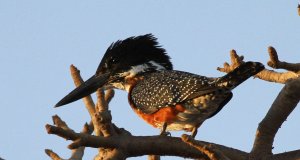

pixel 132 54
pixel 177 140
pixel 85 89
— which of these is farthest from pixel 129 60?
pixel 177 140

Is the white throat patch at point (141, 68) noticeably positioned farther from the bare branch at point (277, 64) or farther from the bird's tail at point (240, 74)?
the bare branch at point (277, 64)

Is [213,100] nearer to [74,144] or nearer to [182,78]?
[182,78]

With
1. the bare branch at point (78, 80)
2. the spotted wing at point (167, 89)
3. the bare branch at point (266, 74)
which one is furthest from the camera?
the spotted wing at point (167, 89)

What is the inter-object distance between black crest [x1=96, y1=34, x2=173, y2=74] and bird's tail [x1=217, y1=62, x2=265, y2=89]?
209cm

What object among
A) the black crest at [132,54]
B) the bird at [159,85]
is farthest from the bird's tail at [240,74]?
the black crest at [132,54]

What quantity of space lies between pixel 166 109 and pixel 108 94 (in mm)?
1273

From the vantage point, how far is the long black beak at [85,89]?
7348mm

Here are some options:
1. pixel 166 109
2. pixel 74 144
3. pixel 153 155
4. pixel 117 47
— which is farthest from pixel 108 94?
pixel 117 47

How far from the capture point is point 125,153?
15.3 ft

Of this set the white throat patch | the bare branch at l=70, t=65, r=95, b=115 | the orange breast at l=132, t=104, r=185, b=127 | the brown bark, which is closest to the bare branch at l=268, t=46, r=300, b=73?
the brown bark

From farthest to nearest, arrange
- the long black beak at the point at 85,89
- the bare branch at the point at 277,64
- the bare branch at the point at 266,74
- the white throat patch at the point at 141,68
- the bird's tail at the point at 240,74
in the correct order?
the white throat patch at the point at 141,68 → the long black beak at the point at 85,89 → the bare branch at the point at 266,74 → the bird's tail at the point at 240,74 → the bare branch at the point at 277,64

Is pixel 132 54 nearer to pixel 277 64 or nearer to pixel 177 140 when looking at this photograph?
pixel 177 140

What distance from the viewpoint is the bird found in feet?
21.3

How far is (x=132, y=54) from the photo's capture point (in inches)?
326
